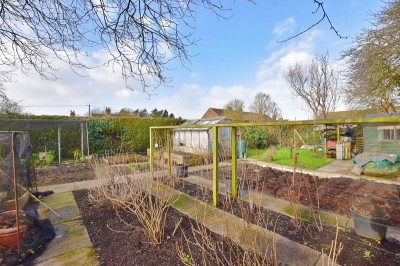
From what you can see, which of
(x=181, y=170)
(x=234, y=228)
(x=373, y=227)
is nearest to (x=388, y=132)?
(x=373, y=227)

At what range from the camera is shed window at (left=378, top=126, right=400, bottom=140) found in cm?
855

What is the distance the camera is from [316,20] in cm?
226

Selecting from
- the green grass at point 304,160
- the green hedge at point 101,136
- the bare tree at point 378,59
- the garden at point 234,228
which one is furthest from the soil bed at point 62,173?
the bare tree at point 378,59

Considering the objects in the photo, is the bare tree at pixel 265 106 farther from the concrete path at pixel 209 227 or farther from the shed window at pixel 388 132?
the concrete path at pixel 209 227

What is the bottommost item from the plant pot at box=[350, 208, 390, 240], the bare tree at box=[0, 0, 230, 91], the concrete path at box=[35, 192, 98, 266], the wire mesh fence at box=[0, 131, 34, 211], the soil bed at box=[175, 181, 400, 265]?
the concrete path at box=[35, 192, 98, 266]

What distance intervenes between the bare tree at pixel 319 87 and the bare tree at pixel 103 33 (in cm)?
1936

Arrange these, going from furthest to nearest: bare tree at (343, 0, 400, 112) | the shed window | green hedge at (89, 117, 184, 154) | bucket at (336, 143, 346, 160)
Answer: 1. green hedge at (89, 117, 184, 154)
2. bucket at (336, 143, 346, 160)
3. the shed window
4. bare tree at (343, 0, 400, 112)

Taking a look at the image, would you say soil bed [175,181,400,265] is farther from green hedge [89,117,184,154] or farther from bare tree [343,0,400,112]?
green hedge [89,117,184,154]

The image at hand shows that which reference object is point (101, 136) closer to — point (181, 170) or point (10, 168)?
point (181, 170)

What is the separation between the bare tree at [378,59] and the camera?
23.0 ft

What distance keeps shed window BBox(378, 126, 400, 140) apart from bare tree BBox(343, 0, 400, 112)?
1301 millimetres

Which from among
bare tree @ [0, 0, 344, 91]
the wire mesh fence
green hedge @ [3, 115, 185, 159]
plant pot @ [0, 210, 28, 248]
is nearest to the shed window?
bare tree @ [0, 0, 344, 91]

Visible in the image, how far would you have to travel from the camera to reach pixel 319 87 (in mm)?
19469

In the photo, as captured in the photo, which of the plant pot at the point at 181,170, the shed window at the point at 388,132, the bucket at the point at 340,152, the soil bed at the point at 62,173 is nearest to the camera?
the plant pot at the point at 181,170
